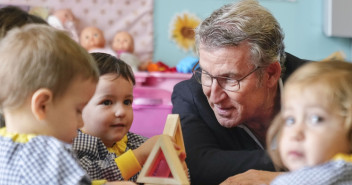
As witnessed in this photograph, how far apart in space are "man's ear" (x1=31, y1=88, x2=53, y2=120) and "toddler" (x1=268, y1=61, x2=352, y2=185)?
16.4 inches

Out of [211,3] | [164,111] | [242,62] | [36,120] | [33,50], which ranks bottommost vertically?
[164,111]

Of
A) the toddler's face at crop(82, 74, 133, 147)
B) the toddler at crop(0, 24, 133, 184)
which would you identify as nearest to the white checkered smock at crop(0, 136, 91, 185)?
the toddler at crop(0, 24, 133, 184)

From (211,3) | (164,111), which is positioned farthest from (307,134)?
(211,3)

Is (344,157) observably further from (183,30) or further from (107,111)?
(183,30)

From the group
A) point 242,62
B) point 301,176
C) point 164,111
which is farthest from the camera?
point 164,111

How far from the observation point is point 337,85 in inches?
32.6

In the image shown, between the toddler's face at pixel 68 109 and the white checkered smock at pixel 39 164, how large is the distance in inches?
2.1

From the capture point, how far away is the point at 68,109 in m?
0.92

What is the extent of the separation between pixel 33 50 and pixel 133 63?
2399 millimetres

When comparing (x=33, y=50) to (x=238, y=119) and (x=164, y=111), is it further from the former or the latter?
(x=164, y=111)

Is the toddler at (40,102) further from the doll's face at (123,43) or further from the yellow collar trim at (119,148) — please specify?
the doll's face at (123,43)

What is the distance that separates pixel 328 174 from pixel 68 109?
463 mm

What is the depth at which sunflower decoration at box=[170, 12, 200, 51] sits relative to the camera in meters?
3.54

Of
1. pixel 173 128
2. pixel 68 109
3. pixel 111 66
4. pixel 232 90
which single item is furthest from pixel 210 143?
pixel 68 109
